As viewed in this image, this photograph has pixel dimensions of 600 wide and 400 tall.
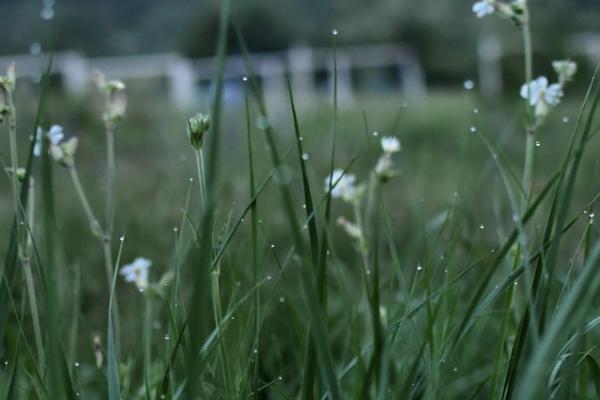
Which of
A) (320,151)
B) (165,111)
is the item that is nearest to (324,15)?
(165,111)

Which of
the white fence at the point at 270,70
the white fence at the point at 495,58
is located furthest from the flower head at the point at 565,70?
the white fence at the point at 495,58

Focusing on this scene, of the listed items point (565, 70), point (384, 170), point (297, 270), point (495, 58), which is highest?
point (565, 70)

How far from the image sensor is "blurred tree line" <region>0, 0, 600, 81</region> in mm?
20031

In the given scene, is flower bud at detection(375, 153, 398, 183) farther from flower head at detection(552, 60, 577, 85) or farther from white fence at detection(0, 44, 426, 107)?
white fence at detection(0, 44, 426, 107)

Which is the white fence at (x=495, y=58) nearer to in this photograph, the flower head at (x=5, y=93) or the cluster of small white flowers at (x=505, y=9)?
the cluster of small white flowers at (x=505, y=9)

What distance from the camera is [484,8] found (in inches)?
40.8

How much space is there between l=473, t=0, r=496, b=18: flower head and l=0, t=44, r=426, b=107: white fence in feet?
22.8

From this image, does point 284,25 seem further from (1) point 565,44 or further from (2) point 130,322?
(2) point 130,322

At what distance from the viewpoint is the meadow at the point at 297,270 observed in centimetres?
60

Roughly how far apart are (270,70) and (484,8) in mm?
13075

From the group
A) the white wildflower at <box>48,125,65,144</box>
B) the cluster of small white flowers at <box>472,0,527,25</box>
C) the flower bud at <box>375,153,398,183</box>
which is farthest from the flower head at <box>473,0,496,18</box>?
the white wildflower at <box>48,125,65,144</box>

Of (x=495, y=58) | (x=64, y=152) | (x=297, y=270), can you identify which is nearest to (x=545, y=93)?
(x=64, y=152)

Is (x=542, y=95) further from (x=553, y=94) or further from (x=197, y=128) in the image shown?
(x=197, y=128)

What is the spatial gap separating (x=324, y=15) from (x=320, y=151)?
19.6 meters
